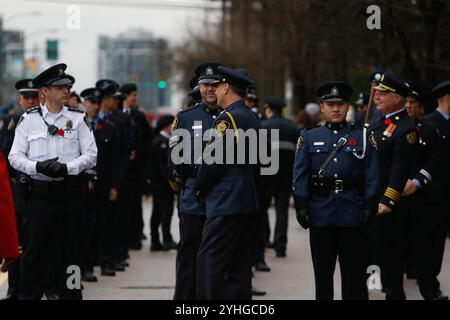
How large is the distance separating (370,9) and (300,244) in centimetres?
394

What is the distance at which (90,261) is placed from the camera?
44.2 feet

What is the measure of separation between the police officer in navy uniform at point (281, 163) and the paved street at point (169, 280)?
0.35m

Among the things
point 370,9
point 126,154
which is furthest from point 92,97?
point 370,9

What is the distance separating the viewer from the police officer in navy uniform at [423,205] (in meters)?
11.2

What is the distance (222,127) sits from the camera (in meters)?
8.77

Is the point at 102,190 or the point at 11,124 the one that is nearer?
the point at 11,124

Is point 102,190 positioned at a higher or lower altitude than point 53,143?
lower

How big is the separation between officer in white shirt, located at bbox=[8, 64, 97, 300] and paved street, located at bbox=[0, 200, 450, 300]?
1778 millimetres

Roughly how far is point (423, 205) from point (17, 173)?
3966 millimetres

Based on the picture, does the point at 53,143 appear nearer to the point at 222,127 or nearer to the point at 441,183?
the point at 222,127

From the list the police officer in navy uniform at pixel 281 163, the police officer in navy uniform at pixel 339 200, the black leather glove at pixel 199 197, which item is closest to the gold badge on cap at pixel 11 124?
the black leather glove at pixel 199 197

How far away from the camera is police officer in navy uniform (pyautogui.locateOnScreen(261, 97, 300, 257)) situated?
1598 cm

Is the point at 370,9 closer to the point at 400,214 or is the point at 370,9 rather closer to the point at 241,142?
the point at 400,214

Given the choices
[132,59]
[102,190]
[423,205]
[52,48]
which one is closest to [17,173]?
[102,190]
